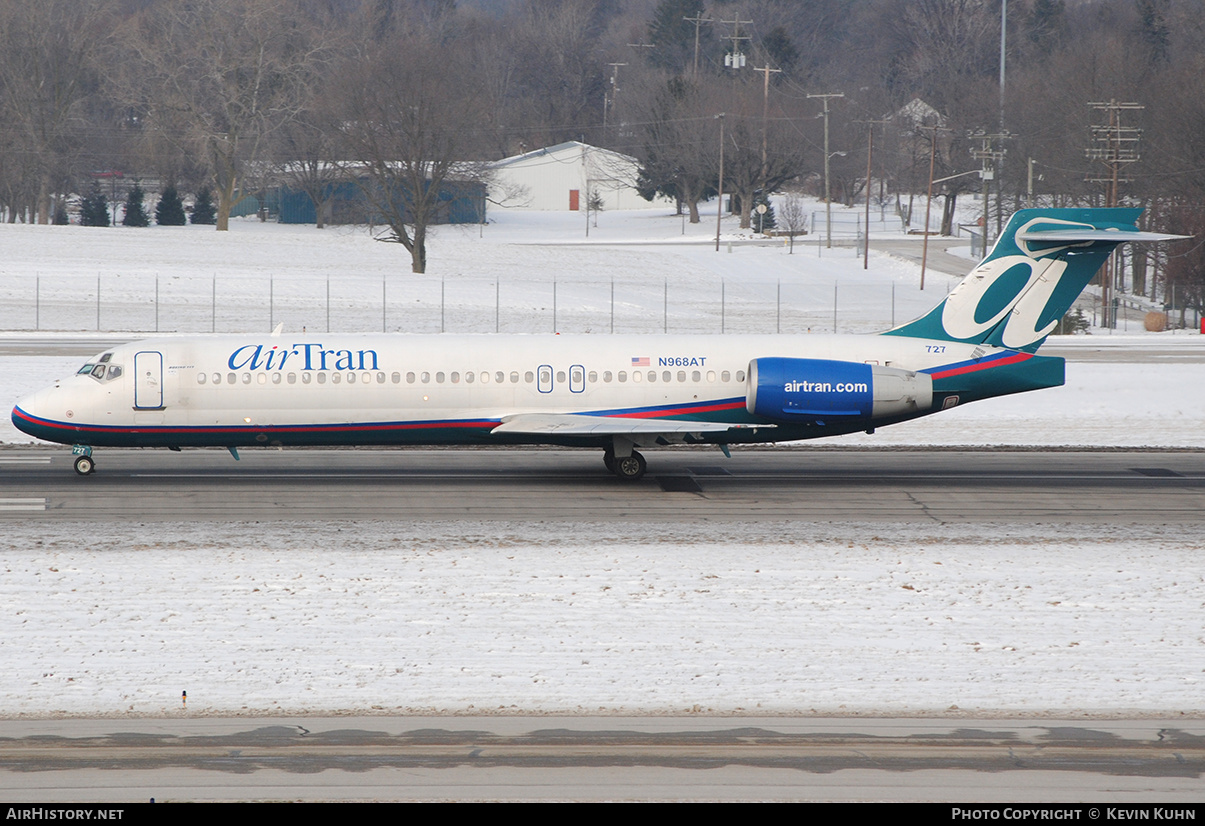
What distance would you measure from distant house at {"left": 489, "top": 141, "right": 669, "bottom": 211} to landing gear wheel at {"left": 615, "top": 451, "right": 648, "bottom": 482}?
111 m

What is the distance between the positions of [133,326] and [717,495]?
43.5 m

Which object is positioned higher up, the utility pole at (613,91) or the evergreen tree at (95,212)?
the utility pole at (613,91)

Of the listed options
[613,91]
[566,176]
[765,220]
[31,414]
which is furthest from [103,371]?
[613,91]

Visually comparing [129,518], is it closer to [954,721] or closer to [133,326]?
[954,721]

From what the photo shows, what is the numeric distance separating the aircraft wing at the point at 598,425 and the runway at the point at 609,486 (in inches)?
51.5

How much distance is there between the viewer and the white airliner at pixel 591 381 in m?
27.0

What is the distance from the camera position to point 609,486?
27.6 metres

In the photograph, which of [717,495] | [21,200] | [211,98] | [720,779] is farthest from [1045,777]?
[21,200]

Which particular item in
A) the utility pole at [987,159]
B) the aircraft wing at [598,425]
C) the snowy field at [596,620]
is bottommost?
the snowy field at [596,620]

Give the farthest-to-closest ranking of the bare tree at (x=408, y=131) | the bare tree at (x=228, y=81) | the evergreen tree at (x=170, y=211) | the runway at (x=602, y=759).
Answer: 1. the evergreen tree at (x=170, y=211)
2. the bare tree at (x=228, y=81)
3. the bare tree at (x=408, y=131)
4. the runway at (x=602, y=759)

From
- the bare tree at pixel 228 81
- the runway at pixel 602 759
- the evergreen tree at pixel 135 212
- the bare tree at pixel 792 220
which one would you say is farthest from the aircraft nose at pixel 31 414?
the evergreen tree at pixel 135 212

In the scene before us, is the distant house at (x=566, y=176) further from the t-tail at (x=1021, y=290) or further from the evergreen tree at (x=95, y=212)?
the t-tail at (x=1021, y=290)

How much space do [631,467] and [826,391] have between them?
462 centimetres

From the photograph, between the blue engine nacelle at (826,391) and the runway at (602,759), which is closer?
the runway at (602,759)
